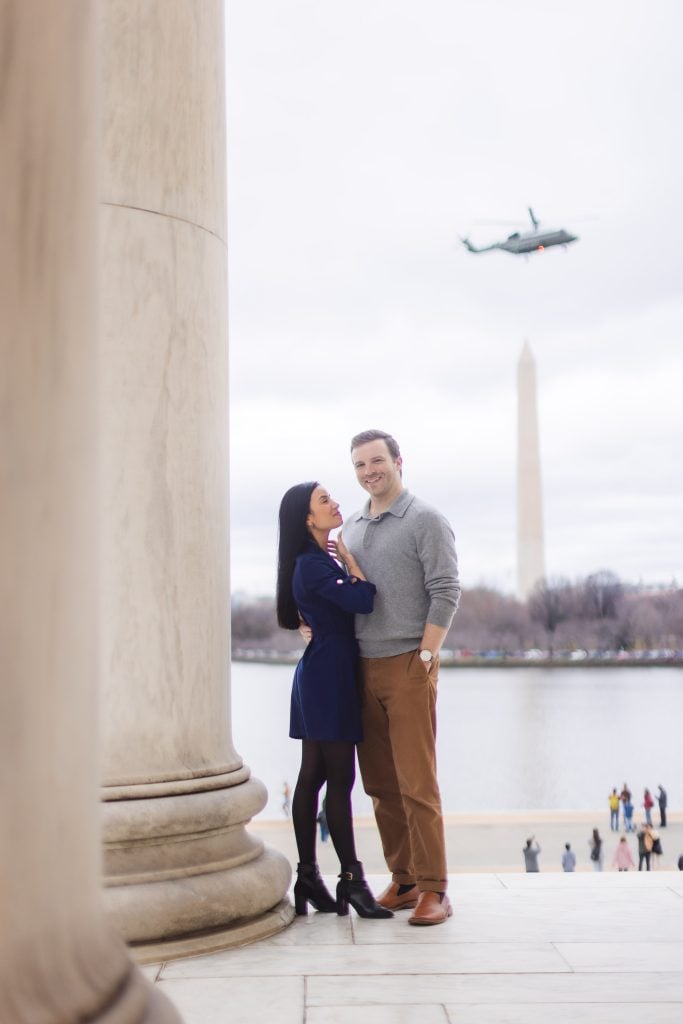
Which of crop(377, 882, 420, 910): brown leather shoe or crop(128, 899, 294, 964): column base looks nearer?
crop(128, 899, 294, 964): column base

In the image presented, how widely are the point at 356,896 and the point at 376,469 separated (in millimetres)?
8821

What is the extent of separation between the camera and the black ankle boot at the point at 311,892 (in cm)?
2258

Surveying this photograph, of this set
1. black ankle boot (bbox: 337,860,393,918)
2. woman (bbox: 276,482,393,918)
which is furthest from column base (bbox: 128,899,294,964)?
woman (bbox: 276,482,393,918)

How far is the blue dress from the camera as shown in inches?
892

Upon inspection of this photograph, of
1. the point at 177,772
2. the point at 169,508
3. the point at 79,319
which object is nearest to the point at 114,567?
the point at 169,508

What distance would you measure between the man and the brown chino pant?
20mm

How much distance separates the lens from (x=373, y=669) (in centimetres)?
2348

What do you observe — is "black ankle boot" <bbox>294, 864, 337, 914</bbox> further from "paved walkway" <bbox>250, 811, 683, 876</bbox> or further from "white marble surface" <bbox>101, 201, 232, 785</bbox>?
"paved walkway" <bbox>250, 811, 683, 876</bbox>

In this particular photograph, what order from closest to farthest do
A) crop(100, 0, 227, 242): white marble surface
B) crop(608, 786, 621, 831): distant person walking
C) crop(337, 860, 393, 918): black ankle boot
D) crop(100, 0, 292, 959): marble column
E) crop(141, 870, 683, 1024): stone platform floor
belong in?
crop(141, 870, 683, 1024): stone platform floor → crop(100, 0, 292, 959): marble column → crop(100, 0, 227, 242): white marble surface → crop(337, 860, 393, 918): black ankle boot → crop(608, 786, 621, 831): distant person walking

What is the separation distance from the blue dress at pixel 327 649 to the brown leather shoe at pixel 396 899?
3.56 m

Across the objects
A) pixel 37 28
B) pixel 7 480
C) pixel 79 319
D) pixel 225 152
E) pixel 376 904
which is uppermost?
pixel 225 152

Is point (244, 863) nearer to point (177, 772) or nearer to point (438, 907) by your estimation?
point (177, 772)

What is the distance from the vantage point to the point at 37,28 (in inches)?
303

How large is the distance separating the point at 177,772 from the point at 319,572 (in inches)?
201
